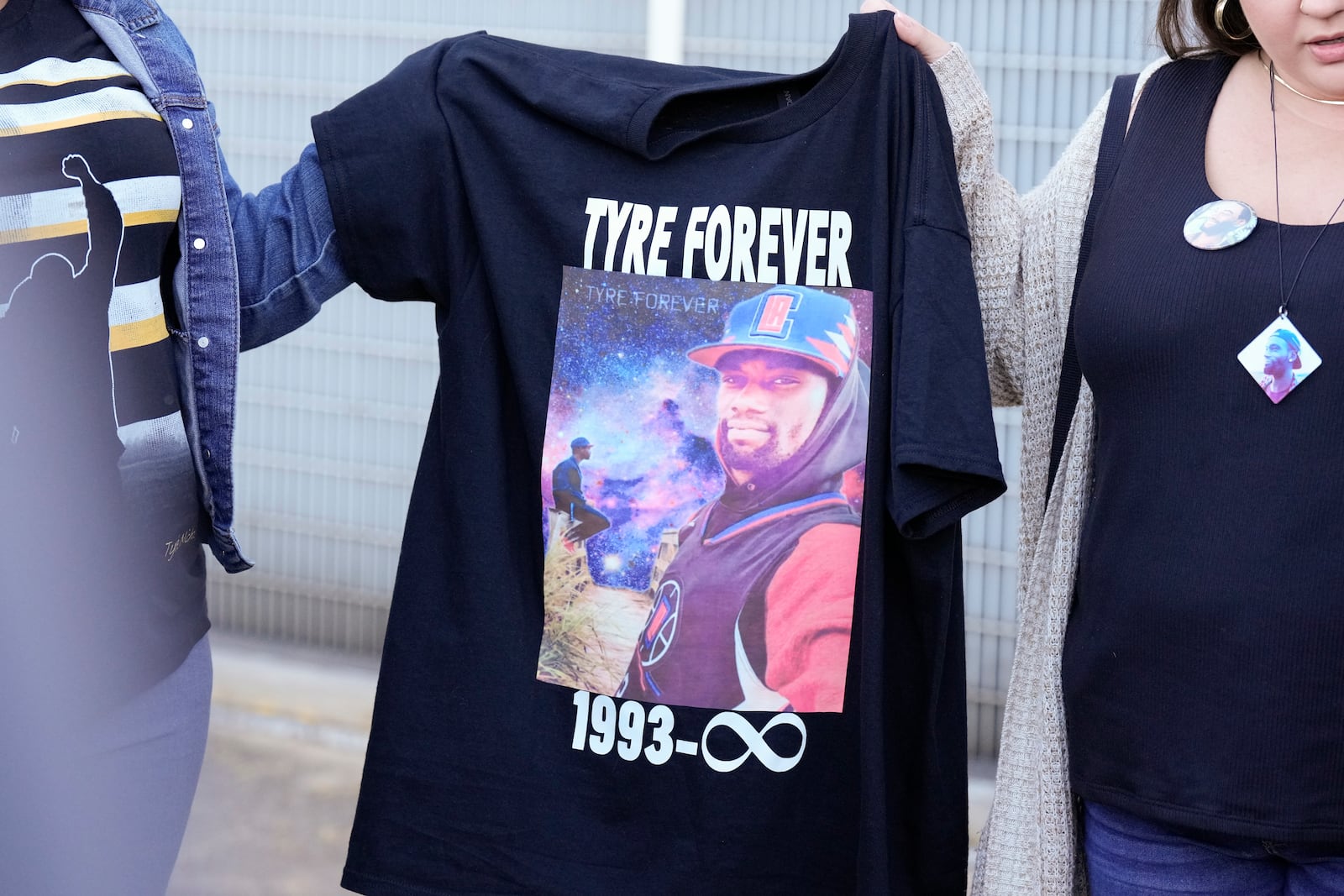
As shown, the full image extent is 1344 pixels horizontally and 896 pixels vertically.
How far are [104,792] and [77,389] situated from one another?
1.30ft

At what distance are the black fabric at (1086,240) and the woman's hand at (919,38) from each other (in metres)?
0.19

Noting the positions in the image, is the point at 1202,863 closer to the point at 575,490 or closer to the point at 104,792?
the point at 575,490

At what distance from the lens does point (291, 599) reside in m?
3.46

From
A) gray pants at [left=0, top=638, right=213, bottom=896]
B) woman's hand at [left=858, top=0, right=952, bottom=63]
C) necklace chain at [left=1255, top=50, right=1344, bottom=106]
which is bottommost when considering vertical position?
gray pants at [left=0, top=638, right=213, bottom=896]

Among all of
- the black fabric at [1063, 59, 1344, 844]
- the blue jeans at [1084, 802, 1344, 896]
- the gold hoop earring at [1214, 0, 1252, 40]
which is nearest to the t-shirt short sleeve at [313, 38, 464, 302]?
the black fabric at [1063, 59, 1344, 844]

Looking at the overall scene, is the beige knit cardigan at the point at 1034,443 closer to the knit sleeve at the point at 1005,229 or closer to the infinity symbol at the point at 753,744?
the knit sleeve at the point at 1005,229

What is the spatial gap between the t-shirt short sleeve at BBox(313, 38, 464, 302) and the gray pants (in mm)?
474

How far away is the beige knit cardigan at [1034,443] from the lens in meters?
1.38

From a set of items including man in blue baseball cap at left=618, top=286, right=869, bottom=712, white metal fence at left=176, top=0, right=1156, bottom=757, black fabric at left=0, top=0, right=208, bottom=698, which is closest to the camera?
black fabric at left=0, top=0, right=208, bottom=698

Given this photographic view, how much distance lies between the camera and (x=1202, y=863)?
49.3 inches

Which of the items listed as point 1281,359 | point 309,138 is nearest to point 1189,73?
point 1281,359

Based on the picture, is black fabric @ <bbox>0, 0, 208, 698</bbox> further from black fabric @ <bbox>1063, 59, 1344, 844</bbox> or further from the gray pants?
black fabric @ <bbox>1063, 59, 1344, 844</bbox>

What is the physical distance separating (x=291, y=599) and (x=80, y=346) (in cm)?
225

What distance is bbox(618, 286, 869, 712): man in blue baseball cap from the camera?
4.86 ft
